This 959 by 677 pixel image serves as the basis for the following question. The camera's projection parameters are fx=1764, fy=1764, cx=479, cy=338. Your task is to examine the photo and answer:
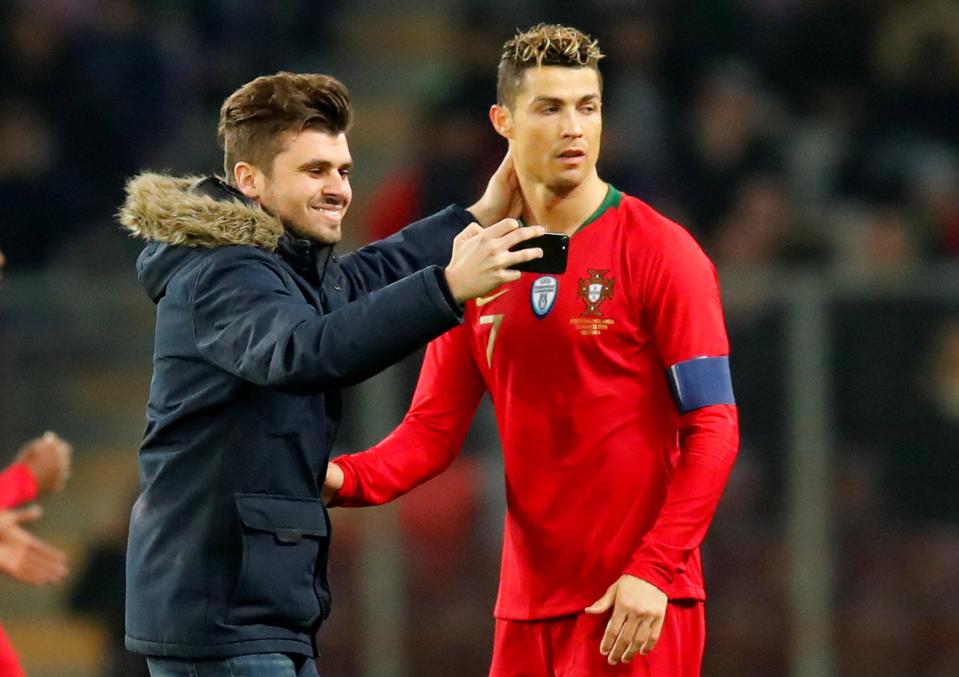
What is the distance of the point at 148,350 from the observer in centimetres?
723

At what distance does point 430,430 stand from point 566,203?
0.72 m

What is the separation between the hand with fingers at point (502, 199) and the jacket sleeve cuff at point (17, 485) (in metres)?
1.36

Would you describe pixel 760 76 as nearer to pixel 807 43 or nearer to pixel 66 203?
pixel 807 43

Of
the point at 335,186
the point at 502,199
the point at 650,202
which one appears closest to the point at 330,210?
the point at 335,186

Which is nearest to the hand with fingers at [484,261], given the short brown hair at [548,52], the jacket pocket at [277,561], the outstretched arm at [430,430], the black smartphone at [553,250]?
the black smartphone at [553,250]

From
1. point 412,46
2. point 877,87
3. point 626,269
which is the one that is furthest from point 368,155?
point 626,269

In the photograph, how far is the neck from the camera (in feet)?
14.2

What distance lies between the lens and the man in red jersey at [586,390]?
4.09 metres

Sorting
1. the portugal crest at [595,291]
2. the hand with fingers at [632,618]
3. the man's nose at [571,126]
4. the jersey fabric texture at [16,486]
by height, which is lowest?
the hand with fingers at [632,618]

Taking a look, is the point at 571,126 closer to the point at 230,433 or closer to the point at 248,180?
the point at 248,180

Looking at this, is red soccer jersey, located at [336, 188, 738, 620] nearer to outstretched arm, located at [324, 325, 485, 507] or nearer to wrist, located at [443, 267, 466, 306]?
outstretched arm, located at [324, 325, 485, 507]

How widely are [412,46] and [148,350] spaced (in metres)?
4.89

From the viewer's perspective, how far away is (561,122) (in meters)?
4.23

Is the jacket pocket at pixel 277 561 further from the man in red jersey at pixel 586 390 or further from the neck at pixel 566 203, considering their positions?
the neck at pixel 566 203
